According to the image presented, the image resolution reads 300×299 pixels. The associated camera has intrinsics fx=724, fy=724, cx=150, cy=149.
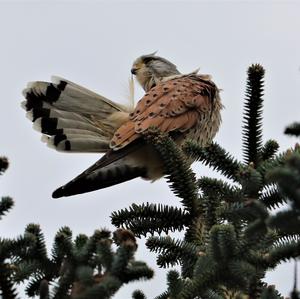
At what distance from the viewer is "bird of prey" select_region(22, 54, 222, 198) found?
18.3 ft

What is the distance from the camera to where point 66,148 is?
609 cm

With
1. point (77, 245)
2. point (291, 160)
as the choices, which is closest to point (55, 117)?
point (77, 245)

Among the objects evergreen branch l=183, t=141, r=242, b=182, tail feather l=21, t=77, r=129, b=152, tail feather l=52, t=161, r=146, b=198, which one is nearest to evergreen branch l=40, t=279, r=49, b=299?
evergreen branch l=183, t=141, r=242, b=182

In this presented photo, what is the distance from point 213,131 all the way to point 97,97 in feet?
3.56

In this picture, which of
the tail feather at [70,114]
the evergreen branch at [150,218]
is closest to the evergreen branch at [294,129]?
the evergreen branch at [150,218]

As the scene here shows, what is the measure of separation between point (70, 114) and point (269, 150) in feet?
9.45

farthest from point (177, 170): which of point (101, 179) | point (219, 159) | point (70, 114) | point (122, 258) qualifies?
point (70, 114)

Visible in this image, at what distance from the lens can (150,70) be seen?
23.4 ft

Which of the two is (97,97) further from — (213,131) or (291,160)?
(291,160)

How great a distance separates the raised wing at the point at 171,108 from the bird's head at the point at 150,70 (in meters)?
0.80

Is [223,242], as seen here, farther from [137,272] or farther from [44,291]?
[44,291]

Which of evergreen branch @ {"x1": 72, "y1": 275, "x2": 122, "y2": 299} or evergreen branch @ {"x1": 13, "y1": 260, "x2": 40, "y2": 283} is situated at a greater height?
evergreen branch @ {"x1": 13, "y1": 260, "x2": 40, "y2": 283}

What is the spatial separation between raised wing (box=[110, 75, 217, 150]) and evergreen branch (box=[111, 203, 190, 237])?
1.79m

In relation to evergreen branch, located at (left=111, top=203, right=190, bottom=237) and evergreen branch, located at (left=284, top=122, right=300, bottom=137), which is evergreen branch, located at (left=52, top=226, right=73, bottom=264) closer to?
evergreen branch, located at (left=284, top=122, right=300, bottom=137)
